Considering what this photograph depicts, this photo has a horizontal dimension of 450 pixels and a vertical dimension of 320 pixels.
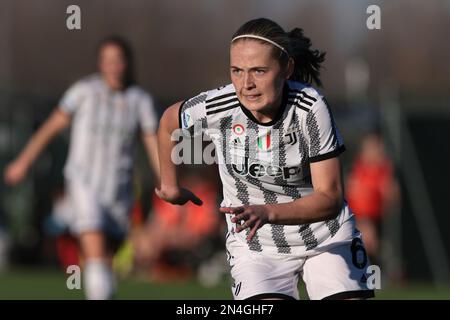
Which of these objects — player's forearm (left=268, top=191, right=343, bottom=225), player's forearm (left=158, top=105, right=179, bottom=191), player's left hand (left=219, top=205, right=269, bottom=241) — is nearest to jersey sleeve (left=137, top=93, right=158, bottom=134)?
player's forearm (left=158, top=105, right=179, bottom=191)

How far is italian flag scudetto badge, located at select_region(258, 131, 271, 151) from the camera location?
6066 millimetres

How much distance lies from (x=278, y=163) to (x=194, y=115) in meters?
0.53

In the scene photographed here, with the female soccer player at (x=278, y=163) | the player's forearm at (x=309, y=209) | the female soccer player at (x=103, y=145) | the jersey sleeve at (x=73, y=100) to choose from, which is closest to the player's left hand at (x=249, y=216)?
the player's forearm at (x=309, y=209)

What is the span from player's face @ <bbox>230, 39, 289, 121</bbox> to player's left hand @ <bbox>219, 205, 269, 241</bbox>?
0.70 meters

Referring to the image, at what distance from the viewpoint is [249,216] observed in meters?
5.29

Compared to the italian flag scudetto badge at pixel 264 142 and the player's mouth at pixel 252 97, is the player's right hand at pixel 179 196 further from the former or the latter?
the player's mouth at pixel 252 97

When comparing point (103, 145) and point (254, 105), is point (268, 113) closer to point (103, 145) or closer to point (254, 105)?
point (254, 105)

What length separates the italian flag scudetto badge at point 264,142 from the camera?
6.07 meters

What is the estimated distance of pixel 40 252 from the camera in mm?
18625

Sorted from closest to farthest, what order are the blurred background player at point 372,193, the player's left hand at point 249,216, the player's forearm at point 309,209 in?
the player's left hand at point 249,216
the player's forearm at point 309,209
the blurred background player at point 372,193

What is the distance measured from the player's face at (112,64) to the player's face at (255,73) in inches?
133

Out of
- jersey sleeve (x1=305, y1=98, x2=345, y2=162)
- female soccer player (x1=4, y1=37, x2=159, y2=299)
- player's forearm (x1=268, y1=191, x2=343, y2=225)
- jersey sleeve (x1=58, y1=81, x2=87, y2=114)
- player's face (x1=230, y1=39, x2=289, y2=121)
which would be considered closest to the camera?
player's forearm (x1=268, y1=191, x2=343, y2=225)

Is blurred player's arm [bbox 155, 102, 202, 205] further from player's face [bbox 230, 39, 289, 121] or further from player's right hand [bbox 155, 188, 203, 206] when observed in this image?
player's face [bbox 230, 39, 289, 121]
